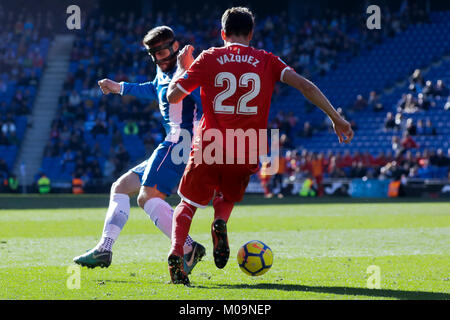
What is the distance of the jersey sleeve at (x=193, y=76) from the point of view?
20.3 ft

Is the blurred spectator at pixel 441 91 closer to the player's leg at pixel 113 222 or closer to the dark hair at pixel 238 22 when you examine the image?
the player's leg at pixel 113 222

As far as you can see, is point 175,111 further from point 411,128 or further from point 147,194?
point 411,128

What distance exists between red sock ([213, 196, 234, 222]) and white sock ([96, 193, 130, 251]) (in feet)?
3.64

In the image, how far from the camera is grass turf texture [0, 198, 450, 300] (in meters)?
6.00

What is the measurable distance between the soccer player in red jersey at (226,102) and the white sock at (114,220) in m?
0.98

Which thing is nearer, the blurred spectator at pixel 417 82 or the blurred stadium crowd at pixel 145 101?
the blurred stadium crowd at pixel 145 101

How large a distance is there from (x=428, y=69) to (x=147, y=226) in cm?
2171

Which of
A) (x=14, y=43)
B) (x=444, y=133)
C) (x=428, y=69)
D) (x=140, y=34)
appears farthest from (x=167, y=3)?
(x=444, y=133)

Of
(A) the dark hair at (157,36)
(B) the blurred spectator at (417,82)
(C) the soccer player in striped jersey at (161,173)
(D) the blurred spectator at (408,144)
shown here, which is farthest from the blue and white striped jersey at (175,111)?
(B) the blurred spectator at (417,82)

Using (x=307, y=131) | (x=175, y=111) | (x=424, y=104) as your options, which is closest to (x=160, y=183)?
(x=175, y=111)

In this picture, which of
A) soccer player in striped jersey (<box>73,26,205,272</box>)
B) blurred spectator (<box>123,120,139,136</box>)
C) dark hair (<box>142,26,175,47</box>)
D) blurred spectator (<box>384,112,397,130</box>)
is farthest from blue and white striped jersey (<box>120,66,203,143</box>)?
blurred spectator (<box>123,120,139,136</box>)

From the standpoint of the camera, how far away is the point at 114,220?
7184 millimetres

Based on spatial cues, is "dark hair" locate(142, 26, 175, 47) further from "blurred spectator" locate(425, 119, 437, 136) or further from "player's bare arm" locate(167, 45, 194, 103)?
"blurred spectator" locate(425, 119, 437, 136)

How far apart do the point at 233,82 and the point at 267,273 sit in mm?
2045
